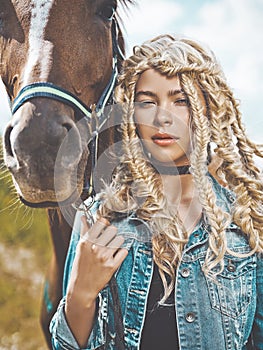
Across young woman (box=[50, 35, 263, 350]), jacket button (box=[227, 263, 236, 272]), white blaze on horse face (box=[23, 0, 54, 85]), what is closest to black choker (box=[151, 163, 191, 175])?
young woman (box=[50, 35, 263, 350])

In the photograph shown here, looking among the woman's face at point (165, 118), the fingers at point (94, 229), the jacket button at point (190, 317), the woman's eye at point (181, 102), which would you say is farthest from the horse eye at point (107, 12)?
the jacket button at point (190, 317)

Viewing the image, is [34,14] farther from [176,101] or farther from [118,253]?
[118,253]

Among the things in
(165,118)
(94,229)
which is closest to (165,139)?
(165,118)

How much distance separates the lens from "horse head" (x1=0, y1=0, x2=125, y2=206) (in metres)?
1.19

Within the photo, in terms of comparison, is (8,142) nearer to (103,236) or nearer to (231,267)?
(103,236)

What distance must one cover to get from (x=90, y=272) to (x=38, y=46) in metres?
0.58

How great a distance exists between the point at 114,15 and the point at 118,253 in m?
0.74

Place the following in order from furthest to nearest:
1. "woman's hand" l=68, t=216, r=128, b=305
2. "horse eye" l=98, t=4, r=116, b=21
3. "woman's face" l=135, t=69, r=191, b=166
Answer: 1. "horse eye" l=98, t=4, r=116, b=21
2. "woman's face" l=135, t=69, r=191, b=166
3. "woman's hand" l=68, t=216, r=128, b=305

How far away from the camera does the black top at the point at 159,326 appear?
115 centimetres

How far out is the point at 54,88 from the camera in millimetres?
1236

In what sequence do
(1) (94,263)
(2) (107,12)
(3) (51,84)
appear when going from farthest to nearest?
(2) (107,12), (3) (51,84), (1) (94,263)

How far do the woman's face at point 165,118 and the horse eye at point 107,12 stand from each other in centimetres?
26

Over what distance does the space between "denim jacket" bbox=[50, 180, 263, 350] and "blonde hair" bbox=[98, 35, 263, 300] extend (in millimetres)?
25

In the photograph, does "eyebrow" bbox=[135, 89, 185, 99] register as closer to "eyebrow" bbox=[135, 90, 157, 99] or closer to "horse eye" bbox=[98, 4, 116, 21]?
"eyebrow" bbox=[135, 90, 157, 99]
